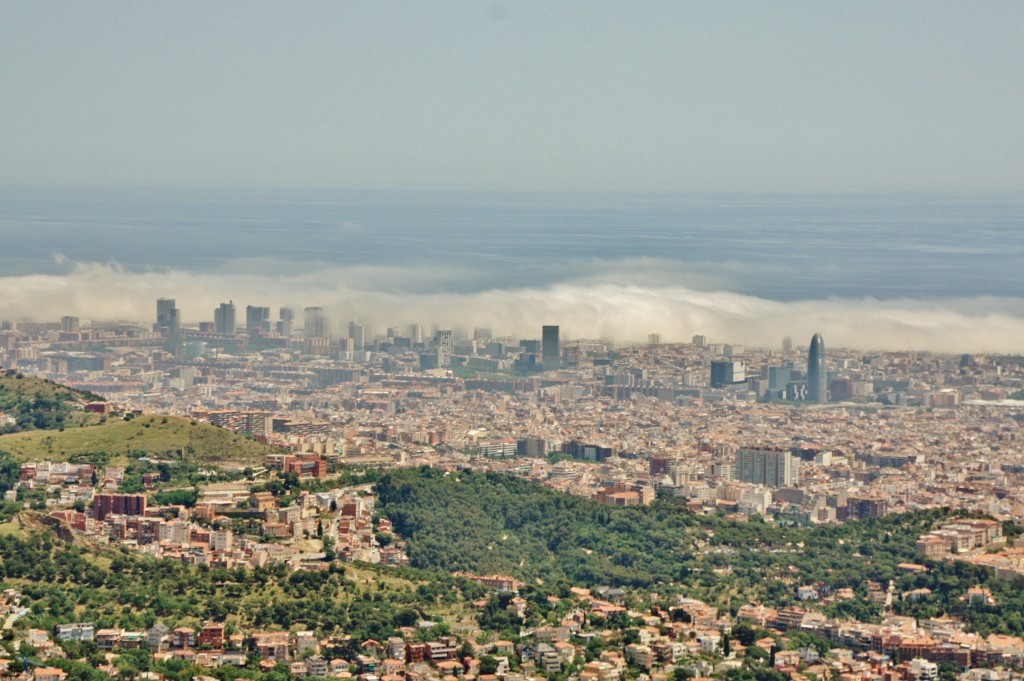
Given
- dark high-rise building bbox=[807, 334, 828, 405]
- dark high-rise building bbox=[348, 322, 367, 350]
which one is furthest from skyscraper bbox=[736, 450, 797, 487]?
dark high-rise building bbox=[348, 322, 367, 350]

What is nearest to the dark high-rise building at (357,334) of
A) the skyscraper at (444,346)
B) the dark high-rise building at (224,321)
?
the skyscraper at (444,346)

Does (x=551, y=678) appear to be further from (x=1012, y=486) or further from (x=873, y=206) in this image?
(x=873, y=206)

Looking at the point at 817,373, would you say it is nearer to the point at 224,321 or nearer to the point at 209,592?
the point at 224,321

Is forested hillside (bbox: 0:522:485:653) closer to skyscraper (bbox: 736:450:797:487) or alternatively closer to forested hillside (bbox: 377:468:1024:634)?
forested hillside (bbox: 377:468:1024:634)

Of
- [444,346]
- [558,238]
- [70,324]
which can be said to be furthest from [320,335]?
[558,238]

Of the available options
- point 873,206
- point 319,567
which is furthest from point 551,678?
point 873,206
